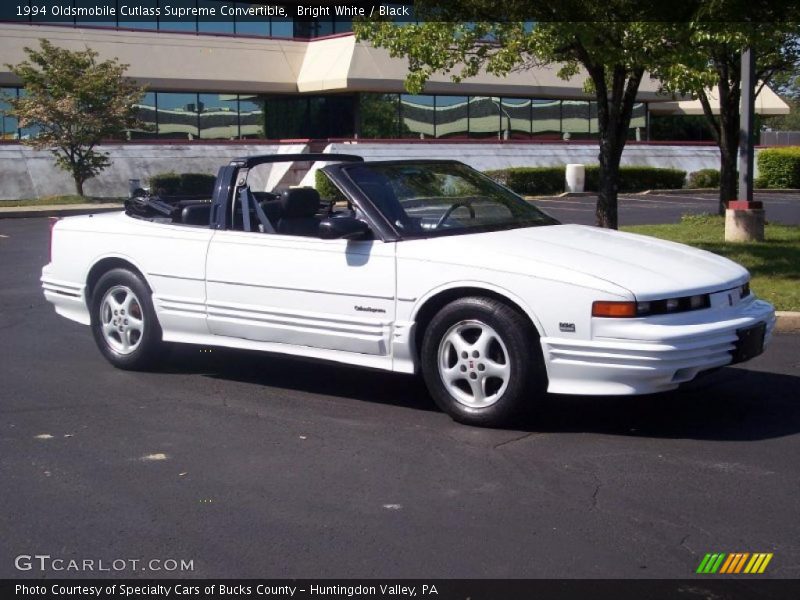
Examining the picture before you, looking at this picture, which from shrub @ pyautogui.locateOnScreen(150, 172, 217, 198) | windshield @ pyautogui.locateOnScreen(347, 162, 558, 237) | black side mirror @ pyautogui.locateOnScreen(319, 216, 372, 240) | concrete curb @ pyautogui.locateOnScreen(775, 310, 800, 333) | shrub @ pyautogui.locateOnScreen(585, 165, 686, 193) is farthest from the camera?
shrub @ pyautogui.locateOnScreen(585, 165, 686, 193)

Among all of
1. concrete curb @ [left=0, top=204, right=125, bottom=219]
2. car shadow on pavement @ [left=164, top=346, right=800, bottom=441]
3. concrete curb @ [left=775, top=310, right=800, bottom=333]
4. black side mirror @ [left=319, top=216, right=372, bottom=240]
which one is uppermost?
black side mirror @ [left=319, top=216, right=372, bottom=240]

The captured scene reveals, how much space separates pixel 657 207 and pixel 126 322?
2151 cm

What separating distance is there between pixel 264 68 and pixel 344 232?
97.9 feet

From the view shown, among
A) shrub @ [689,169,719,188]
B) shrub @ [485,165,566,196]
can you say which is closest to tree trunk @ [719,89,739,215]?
shrub @ [485,165,566,196]

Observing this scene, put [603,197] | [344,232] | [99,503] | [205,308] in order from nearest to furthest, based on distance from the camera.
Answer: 1. [99,503]
2. [344,232]
3. [205,308]
4. [603,197]

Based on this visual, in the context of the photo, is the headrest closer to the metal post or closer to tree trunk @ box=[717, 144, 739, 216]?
the metal post

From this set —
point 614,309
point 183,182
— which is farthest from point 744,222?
point 183,182

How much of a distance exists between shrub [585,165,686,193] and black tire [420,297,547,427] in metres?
29.2

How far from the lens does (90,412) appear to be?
22.2ft

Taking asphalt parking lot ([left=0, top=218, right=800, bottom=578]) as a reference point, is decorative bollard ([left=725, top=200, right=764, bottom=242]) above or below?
above

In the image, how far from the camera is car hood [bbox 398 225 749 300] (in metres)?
5.94

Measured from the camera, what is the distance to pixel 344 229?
6566 millimetres
